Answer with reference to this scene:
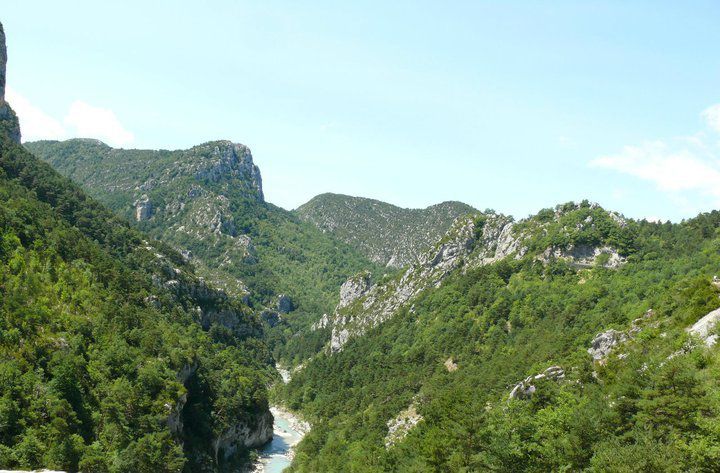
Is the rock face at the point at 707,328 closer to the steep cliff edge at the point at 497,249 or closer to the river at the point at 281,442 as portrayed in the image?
the steep cliff edge at the point at 497,249

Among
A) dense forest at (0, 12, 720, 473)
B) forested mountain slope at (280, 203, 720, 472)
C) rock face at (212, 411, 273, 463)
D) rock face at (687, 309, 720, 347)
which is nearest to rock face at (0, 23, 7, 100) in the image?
dense forest at (0, 12, 720, 473)

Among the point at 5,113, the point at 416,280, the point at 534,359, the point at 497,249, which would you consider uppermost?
the point at 5,113

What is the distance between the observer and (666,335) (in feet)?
166

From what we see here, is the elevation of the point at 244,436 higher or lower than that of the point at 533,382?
lower

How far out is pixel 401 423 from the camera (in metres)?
87.1

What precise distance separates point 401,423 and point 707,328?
5573 centimetres

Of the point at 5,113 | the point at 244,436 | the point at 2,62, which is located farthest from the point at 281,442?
the point at 2,62

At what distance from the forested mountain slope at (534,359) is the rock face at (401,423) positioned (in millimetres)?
441

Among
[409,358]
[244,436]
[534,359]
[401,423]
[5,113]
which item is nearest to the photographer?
[534,359]

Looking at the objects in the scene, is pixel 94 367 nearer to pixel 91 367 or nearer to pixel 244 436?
pixel 91 367

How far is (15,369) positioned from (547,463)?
66.9 meters

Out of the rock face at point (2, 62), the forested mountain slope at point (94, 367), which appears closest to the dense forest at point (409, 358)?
the forested mountain slope at point (94, 367)

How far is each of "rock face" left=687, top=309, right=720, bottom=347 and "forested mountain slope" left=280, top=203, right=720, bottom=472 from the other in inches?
15.0

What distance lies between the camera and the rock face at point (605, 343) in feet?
197
